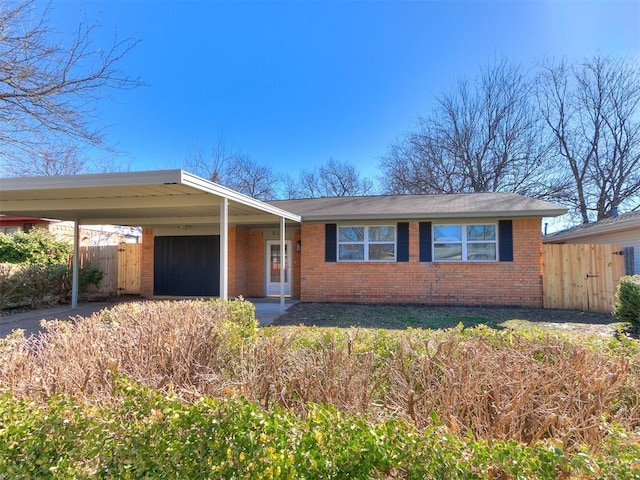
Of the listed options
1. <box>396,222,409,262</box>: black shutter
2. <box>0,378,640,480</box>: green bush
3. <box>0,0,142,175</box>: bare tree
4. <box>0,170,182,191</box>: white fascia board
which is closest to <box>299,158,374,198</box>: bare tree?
<box>396,222,409,262</box>: black shutter

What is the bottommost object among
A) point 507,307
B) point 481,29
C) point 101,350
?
point 507,307

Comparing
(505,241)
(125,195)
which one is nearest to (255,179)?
(505,241)

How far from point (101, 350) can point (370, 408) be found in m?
2.36

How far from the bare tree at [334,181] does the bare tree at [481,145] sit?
5022 mm

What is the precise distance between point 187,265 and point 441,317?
9.70 metres

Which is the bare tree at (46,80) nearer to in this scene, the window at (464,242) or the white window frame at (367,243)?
the white window frame at (367,243)

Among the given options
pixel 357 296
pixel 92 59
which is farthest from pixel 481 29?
pixel 92 59

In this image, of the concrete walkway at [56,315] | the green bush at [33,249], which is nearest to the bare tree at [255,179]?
the green bush at [33,249]

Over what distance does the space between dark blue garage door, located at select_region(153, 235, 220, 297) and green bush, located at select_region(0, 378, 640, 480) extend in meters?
11.7

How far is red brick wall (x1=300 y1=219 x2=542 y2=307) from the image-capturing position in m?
10.6

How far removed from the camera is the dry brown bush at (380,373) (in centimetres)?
225

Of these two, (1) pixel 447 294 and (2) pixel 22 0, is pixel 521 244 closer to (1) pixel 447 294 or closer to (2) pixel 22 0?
(1) pixel 447 294

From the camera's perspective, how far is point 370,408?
228cm

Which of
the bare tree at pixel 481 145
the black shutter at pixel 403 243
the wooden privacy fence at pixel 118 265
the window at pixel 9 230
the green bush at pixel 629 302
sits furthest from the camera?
the bare tree at pixel 481 145
